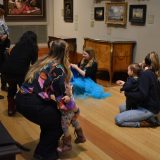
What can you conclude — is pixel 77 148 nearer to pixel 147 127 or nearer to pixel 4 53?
pixel 147 127

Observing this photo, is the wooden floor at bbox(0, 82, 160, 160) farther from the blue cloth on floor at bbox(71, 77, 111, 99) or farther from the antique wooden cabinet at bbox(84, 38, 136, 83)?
the antique wooden cabinet at bbox(84, 38, 136, 83)

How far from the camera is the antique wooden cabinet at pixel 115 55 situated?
5891 millimetres

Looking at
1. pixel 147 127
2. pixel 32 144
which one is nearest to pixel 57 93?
pixel 32 144

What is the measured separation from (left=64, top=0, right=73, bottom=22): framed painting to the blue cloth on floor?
11.7ft

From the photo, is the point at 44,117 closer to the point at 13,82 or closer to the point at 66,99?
the point at 66,99

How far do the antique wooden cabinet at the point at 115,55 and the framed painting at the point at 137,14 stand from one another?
16.0 inches

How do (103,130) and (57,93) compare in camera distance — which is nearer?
(57,93)

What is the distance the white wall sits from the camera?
5555 mm

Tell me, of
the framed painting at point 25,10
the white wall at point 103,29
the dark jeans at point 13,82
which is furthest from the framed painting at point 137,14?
the framed painting at point 25,10

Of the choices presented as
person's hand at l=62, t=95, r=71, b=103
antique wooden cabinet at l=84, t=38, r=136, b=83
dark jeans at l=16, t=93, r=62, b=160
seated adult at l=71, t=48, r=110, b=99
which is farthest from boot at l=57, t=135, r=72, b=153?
antique wooden cabinet at l=84, t=38, r=136, b=83

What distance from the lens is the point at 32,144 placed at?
3240 mm

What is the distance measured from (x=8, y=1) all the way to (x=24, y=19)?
681mm

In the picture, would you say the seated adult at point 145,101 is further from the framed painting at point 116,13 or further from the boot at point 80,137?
the framed painting at point 116,13

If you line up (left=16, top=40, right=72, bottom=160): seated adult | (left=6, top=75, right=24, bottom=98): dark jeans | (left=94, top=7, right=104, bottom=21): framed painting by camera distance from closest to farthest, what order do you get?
1. (left=16, top=40, right=72, bottom=160): seated adult
2. (left=6, top=75, right=24, bottom=98): dark jeans
3. (left=94, top=7, right=104, bottom=21): framed painting
